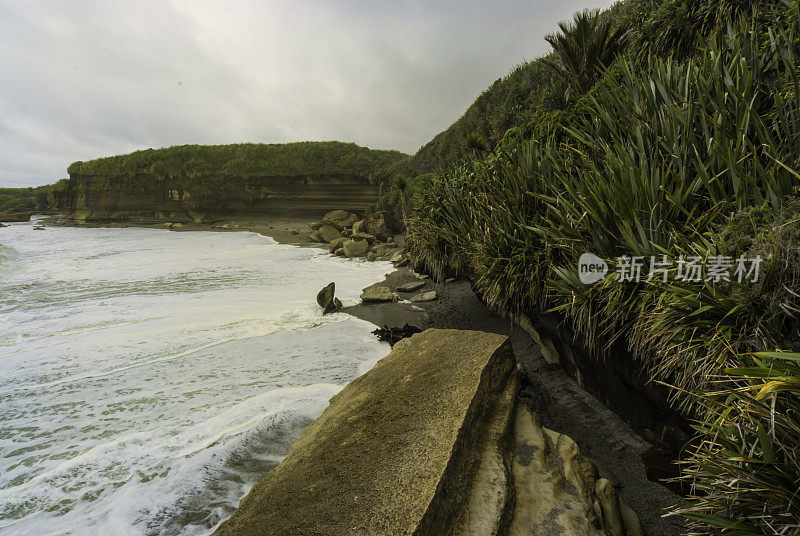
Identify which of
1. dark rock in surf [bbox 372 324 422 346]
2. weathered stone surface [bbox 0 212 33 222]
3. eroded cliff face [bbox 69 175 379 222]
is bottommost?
dark rock in surf [bbox 372 324 422 346]

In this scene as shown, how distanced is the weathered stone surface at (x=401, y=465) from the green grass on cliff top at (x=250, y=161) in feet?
101

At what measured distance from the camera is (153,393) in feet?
14.9

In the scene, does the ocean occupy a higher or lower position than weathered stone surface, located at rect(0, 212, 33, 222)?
lower

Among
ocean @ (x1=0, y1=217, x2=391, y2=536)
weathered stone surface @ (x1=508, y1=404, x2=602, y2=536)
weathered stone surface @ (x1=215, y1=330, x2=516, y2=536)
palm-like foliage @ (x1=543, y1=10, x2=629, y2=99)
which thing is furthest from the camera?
palm-like foliage @ (x1=543, y1=10, x2=629, y2=99)

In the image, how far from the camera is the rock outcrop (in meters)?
1.83

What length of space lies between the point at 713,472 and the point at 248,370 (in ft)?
18.0

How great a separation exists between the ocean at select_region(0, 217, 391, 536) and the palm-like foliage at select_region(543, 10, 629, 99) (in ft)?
28.4

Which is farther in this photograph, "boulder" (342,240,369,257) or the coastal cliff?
the coastal cliff

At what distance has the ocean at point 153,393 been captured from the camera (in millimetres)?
2846

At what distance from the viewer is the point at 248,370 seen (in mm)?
5305

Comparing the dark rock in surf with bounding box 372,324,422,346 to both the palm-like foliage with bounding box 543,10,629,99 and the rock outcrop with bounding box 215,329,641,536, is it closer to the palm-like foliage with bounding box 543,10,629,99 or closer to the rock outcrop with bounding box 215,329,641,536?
the rock outcrop with bounding box 215,329,641,536

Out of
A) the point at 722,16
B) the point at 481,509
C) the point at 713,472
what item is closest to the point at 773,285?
the point at 713,472

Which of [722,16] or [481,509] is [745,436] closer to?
[481,509]

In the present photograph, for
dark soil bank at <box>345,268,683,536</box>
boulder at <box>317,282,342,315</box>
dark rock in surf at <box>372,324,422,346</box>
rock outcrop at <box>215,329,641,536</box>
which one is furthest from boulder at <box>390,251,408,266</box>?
rock outcrop at <box>215,329,641,536</box>
